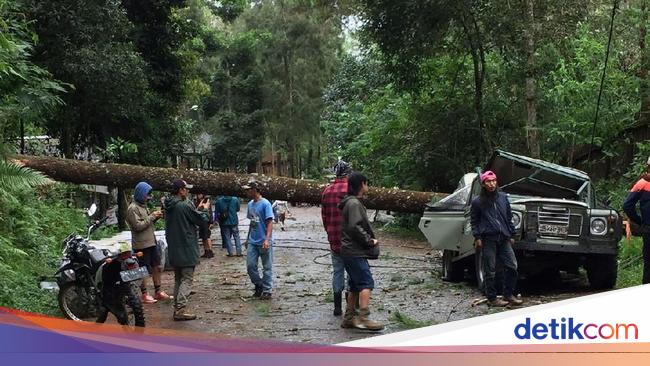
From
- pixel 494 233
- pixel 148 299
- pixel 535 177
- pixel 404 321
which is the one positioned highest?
pixel 535 177

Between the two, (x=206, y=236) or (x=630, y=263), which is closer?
(x=206, y=236)

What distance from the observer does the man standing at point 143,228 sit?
928 centimetres

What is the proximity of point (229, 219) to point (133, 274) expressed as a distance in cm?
861

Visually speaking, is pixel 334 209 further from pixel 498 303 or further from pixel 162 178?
pixel 162 178

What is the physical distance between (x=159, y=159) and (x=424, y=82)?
9020 millimetres

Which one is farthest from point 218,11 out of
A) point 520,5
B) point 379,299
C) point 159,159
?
point 379,299

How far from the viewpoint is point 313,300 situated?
31.8 ft

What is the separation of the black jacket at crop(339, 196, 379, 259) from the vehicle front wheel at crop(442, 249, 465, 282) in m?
3.60

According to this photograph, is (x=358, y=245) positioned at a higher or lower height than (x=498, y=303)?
higher

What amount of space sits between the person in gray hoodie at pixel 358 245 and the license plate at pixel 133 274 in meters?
2.26

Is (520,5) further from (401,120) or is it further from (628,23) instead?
(401,120)

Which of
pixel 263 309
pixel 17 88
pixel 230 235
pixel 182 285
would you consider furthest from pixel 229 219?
pixel 182 285

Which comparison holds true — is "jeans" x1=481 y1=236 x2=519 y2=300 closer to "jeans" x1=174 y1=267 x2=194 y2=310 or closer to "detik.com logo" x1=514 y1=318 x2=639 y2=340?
"jeans" x1=174 y1=267 x2=194 y2=310

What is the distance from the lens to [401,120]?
2077 cm
